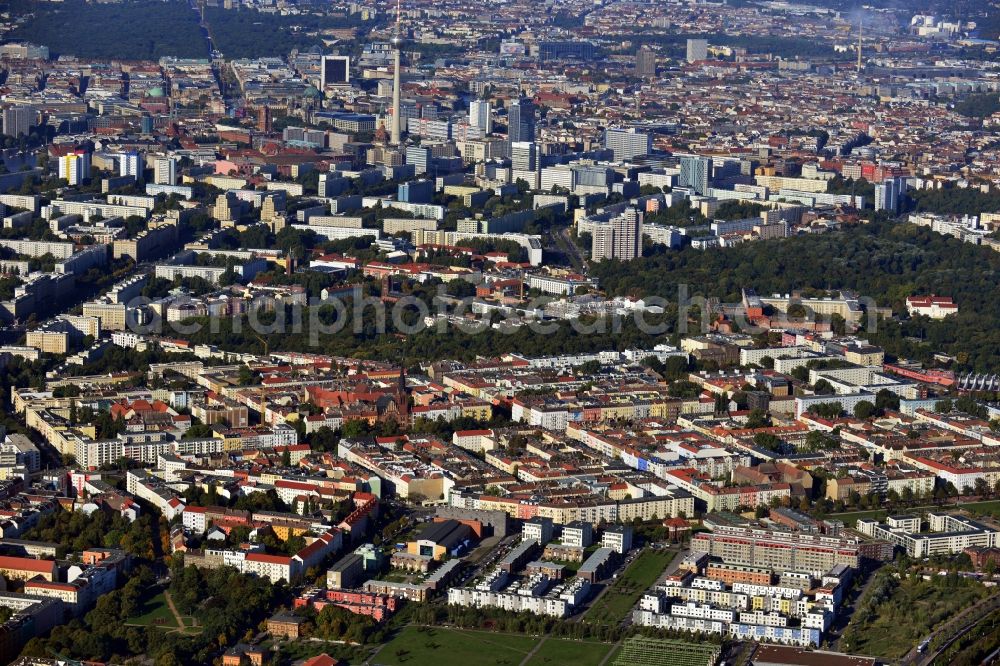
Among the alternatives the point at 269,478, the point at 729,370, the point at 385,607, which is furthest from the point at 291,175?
the point at 385,607

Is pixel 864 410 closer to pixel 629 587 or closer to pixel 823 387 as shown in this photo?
pixel 823 387

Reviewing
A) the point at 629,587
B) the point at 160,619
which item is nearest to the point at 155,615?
the point at 160,619

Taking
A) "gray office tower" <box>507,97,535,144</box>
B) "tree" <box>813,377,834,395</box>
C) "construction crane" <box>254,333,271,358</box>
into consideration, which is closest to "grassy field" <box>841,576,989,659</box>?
"tree" <box>813,377,834,395</box>

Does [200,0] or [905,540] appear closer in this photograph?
[905,540]

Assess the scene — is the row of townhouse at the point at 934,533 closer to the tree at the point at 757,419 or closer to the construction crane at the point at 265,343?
the tree at the point at 757,419

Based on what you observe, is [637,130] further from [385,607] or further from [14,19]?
[385,607]

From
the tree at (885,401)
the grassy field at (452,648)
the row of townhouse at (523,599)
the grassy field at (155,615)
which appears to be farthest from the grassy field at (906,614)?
the tree at (885,401)
